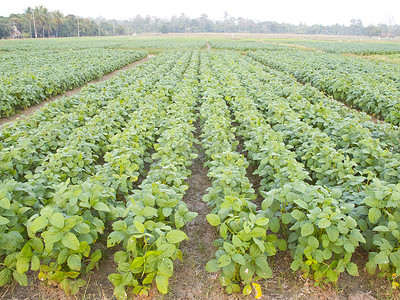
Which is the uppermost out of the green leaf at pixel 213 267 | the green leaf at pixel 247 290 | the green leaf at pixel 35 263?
the green leaf at pixel 35 263

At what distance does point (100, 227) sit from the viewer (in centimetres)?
266

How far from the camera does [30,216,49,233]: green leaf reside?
2.19m

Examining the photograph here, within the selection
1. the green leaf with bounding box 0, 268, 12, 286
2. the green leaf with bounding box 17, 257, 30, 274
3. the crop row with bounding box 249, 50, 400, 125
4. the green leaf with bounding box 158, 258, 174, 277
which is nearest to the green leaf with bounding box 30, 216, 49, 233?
the green leaf with bounding box 17, 257, 30, 274

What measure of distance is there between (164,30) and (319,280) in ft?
409

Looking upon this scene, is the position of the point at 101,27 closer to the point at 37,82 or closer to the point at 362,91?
the point at 37,82

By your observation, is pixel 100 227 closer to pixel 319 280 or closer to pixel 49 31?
pixel 319 280

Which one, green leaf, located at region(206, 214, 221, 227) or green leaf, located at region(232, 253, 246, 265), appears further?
green leaf, located at region(206, 214, 221, 227)

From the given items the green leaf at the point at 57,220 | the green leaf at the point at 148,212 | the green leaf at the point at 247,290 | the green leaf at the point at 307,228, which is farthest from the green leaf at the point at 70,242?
the green leaf at the point at 307,228

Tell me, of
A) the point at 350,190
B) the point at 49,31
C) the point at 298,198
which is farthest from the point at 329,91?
the point at 49,31

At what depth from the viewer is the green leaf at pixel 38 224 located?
2193 mm

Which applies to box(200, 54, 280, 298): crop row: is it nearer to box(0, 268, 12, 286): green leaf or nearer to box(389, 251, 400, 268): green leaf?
box(389, 251, 400, 268): green leaf

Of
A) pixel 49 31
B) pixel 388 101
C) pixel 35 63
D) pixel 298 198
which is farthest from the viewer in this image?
pixel 49 31

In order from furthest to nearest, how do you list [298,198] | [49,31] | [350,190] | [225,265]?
[49,31], [350,190], [298,198], [225,265]

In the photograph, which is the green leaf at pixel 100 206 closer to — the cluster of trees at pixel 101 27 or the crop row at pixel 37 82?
the crop row at pixel 37 82
